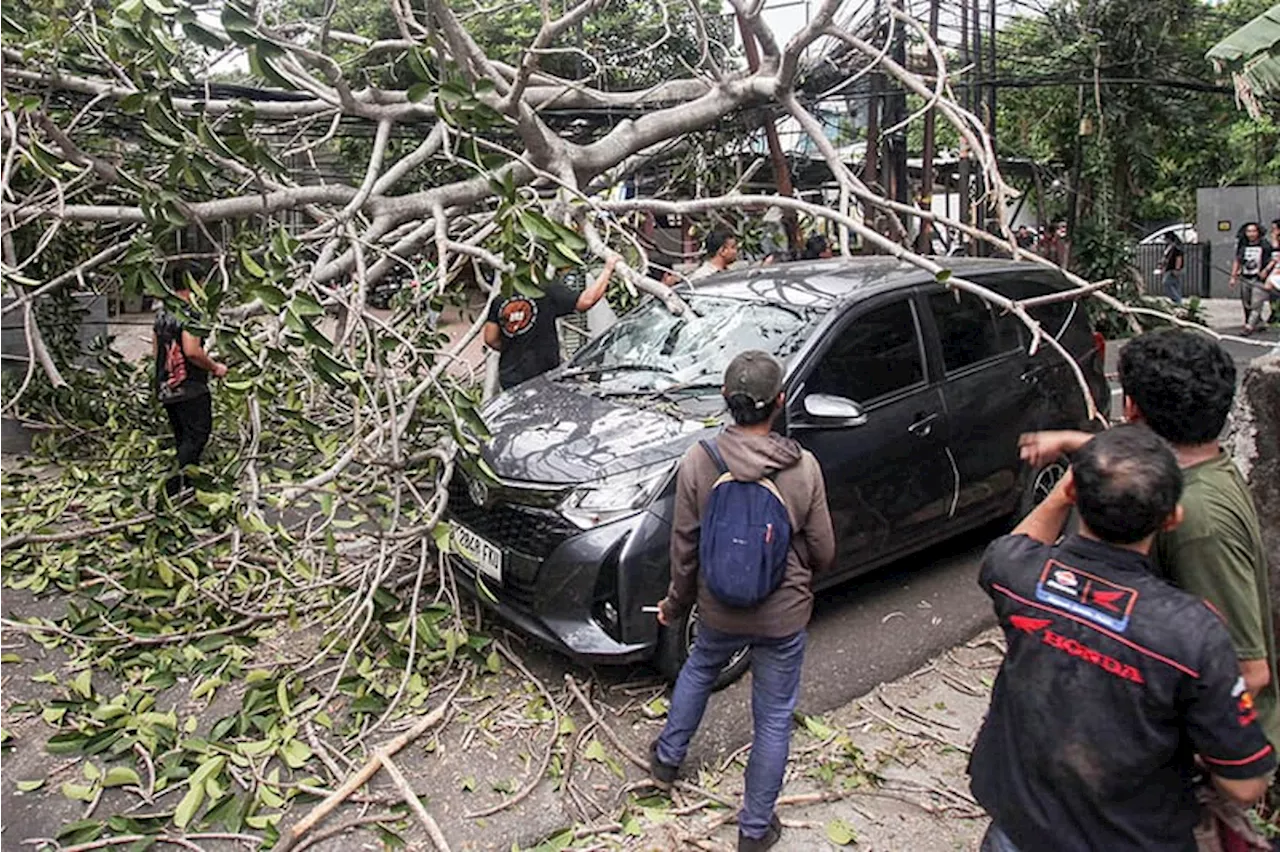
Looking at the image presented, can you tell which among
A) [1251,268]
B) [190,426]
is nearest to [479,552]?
[190,426]

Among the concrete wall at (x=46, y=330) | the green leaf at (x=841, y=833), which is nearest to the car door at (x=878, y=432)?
the green leaf at (x=841, y=833)

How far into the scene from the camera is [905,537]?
15.0ft

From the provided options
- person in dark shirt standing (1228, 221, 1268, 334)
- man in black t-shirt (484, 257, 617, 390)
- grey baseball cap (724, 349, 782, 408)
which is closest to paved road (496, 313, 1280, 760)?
grey baseball cap (724, 349, 782, 408)

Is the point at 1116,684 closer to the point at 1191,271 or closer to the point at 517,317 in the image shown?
the point at 517,317

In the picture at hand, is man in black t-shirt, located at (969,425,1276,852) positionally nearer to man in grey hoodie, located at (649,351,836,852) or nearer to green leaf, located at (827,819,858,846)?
man in grey hoodie, located at (649,351,836,852)

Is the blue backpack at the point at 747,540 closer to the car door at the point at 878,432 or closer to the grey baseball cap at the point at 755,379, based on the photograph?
the grey baseball cap at the point at 755,379

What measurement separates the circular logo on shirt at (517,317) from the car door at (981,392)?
2.46 m

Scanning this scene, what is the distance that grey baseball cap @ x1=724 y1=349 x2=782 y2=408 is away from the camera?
2.92m

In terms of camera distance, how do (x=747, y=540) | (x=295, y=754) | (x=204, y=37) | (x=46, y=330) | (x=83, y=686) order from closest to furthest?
(x=747, y=540), (x=295, y=754), (x=204, y=37), (x=83, y=686), (x=46, y=330)

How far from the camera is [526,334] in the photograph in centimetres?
590

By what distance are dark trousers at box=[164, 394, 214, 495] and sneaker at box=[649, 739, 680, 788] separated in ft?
13.8

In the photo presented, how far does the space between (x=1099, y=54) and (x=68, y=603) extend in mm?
15726

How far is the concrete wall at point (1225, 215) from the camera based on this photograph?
72.2ft

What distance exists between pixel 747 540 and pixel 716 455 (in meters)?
0.31
